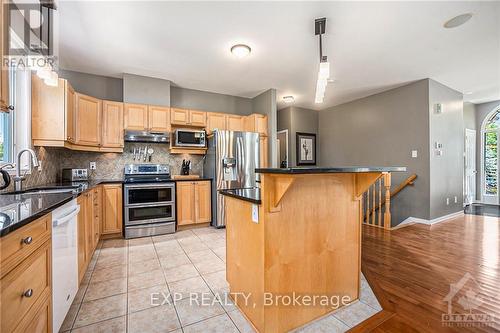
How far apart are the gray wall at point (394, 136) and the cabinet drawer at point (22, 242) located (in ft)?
17.4

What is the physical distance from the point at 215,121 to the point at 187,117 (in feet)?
1.85

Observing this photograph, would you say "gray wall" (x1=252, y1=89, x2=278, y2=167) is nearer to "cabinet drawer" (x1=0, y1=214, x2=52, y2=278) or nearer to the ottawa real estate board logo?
the ottawa real estate board logo

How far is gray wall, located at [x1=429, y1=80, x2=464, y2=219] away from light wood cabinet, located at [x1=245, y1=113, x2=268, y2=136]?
311 centimetres

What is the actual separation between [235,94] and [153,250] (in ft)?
11.8

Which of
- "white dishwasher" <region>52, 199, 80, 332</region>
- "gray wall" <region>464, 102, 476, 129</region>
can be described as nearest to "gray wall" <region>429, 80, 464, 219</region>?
"gray wall" <region>464, 102, 476, 129</region>

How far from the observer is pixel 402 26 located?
8.34 feet

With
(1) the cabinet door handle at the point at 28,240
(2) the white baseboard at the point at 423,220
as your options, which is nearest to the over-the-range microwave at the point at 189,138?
(1) the cabinet door handle at the point at 28,240

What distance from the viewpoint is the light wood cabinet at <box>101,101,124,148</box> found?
3.67 m

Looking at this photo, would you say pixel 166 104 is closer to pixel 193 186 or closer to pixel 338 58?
pixel 193 186

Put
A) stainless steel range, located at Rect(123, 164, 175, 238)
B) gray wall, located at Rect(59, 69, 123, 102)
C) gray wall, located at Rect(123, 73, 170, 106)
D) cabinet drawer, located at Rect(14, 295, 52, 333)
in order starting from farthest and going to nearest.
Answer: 1. gray wall, located at Rect(123, 73, 170, 106)
2. gray wall, located at Rect(59, 69, 123, 102)
3. stainless steel range, located at Rect(123, 164, 175, 238)
4. cabinet drawer, located at Rect(14, 295, 52, 333)

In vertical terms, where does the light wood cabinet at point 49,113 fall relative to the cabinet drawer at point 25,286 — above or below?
above

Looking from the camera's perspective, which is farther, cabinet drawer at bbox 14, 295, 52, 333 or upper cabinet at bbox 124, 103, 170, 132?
upper cabinet at bbox 124, 103, 170, 132

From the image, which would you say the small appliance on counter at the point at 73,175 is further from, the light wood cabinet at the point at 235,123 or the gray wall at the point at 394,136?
the gray wall at the point at 394,136

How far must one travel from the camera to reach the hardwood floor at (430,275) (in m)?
1.61
